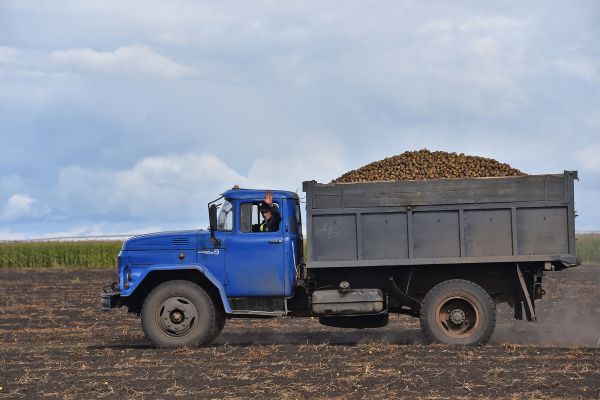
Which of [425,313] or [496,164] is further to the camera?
[496,164]

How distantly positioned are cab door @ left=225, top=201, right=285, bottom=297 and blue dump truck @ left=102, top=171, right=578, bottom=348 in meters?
0.02

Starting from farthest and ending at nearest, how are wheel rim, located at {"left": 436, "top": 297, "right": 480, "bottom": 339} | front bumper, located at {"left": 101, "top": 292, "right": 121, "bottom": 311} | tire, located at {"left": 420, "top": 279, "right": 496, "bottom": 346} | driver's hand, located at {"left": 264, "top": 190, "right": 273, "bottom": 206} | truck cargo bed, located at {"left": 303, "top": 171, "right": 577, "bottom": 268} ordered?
front bumper, located at {"left": 101, "top": 292, "right": 121, "bottom": 311} < driver's hand, located at {"left": 264, "top": 190, "right": 273, "bottom": 206} < wheel rim, located at {"left": 436, "top": 297, "right": 480, "bottom": 339} < tire, located at {"left": 420, "top": 279, "right": 496, "bottom": 346} < truck cargo bed, located at {"left": 303, "top": 171, "right": 577, "bottom": 268}

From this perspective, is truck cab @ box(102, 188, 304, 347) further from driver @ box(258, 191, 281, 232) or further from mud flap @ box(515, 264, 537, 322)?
mud flap @ box(515, 264, 537, 322)

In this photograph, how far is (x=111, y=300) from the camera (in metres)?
16.8

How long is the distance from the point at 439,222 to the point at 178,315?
4.86 meters

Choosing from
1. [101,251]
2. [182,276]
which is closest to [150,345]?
[182,276]

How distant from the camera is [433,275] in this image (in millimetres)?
16484

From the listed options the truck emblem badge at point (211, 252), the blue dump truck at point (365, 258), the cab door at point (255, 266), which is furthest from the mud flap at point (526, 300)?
the truck emblem badge at point (211, 252)

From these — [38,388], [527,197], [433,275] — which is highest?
[527,197]

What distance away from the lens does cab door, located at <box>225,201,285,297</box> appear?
1625cm

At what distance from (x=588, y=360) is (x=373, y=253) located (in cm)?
399

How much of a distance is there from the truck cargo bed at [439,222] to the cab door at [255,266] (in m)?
0.68

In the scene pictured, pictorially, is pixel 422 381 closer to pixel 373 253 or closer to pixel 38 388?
pixel 373 253

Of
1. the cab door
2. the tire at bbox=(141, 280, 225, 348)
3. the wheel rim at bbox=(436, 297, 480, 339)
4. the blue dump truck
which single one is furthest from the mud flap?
the tire at bbox=(141, 280, 225, 348)
